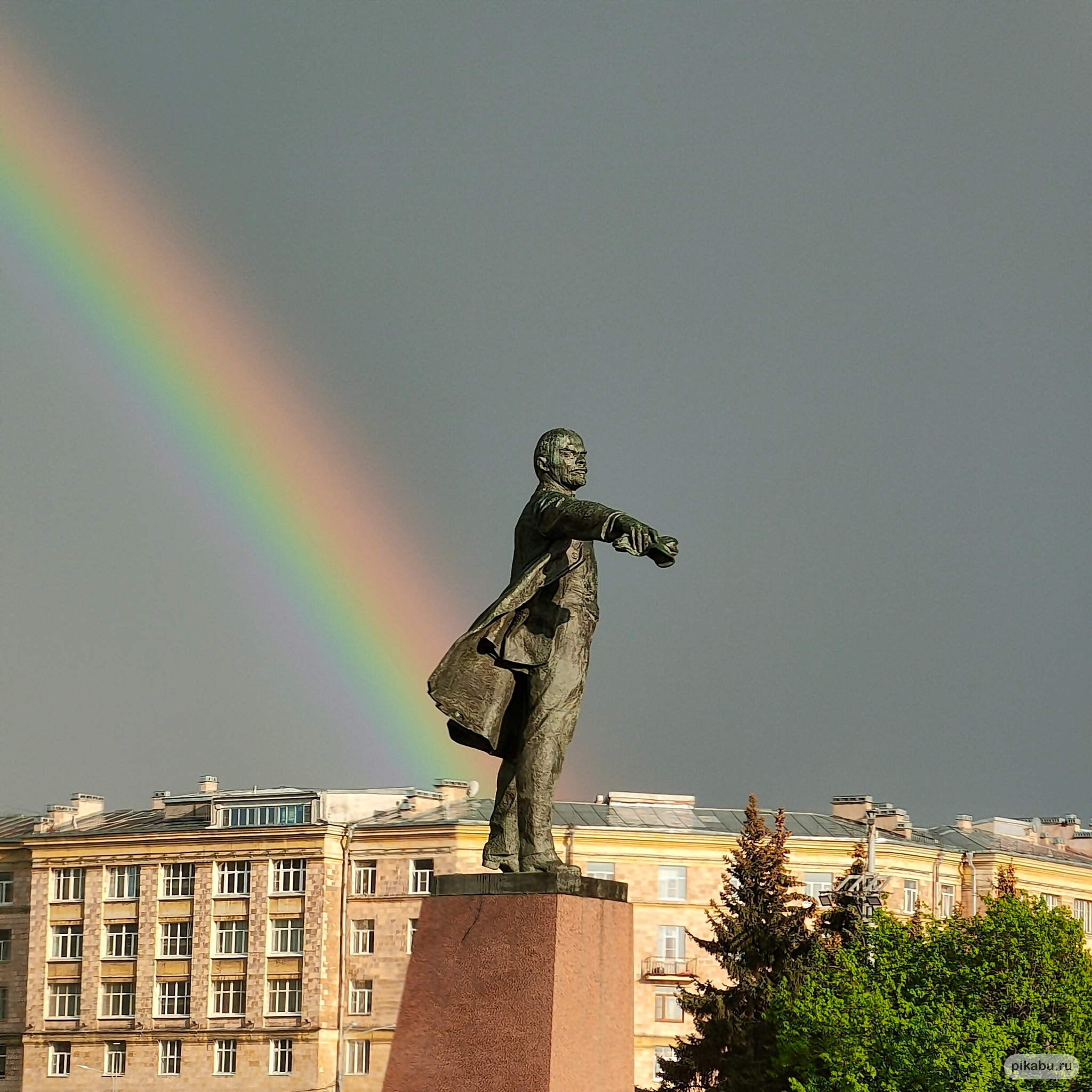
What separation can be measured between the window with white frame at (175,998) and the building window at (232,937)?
7.03 ft

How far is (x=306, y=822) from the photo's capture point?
289 feet

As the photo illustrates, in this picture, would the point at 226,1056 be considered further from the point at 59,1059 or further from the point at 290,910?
the point at 59,1059

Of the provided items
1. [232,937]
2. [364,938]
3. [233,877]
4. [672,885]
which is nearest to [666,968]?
[672,885]

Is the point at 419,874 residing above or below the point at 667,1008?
above

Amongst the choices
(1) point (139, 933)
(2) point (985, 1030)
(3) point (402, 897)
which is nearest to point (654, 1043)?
(3) point (402, 897)

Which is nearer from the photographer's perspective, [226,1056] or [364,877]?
[226,1056]

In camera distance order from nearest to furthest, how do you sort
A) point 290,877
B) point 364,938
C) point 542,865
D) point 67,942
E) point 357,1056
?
point 542,865 → point 357,1056 → point 364,938 → point 290,877 → point 67,942

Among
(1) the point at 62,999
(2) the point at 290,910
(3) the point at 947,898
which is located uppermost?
(3) the point at 947,898

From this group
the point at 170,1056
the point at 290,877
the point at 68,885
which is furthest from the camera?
the point at 68,885

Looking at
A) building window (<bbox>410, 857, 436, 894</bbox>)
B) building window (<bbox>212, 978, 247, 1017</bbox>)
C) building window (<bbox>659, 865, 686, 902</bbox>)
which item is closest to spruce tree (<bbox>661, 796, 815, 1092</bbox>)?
building window (<bbox>659, 865, 686, 902</bbox>)

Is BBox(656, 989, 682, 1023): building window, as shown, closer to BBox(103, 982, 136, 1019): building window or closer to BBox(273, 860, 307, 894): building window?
BBox(273, 860, 307, 894): building window

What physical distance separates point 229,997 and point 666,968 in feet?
62.3

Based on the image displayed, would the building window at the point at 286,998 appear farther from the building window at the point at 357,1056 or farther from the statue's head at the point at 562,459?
the statue's head at the point at 562,459

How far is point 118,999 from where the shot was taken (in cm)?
8850
